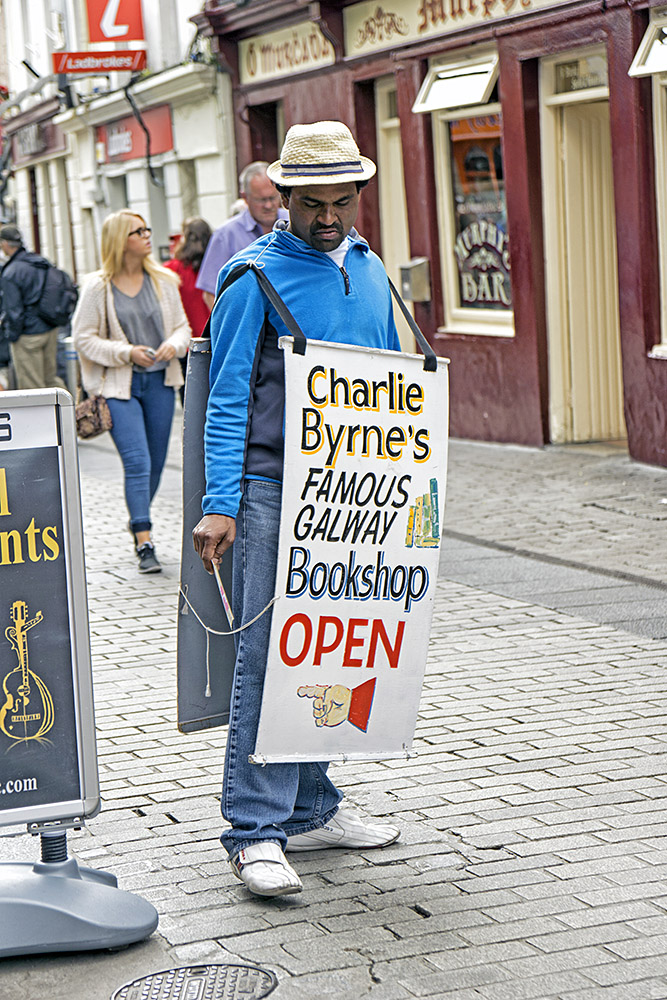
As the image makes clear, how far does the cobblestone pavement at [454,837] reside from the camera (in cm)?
357

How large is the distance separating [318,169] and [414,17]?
414 inches

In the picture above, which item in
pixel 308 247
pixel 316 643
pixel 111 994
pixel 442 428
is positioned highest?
pixel 308 247

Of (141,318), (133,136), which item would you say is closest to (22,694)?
(141,318)

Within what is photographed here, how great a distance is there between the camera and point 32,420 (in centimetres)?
374

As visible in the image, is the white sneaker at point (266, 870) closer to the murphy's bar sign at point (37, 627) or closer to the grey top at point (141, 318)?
the murphy's bar sign at point (37, 627)

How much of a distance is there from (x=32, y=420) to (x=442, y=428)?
3.47 feet

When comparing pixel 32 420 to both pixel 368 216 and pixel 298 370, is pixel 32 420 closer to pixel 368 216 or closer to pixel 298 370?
pixel 298 370

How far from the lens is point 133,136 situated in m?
22.7

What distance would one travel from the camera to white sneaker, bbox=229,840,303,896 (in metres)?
3.90

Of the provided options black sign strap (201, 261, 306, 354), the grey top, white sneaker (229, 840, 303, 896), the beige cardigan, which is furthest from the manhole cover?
the grey top

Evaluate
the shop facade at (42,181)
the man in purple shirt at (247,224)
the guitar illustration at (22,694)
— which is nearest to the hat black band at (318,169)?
the guitar illustration at (22,694)

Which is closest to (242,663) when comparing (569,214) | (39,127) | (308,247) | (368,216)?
(308,247)

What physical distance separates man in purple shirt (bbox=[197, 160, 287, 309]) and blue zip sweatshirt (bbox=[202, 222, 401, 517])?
201 inches

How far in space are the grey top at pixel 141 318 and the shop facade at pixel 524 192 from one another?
385cm
